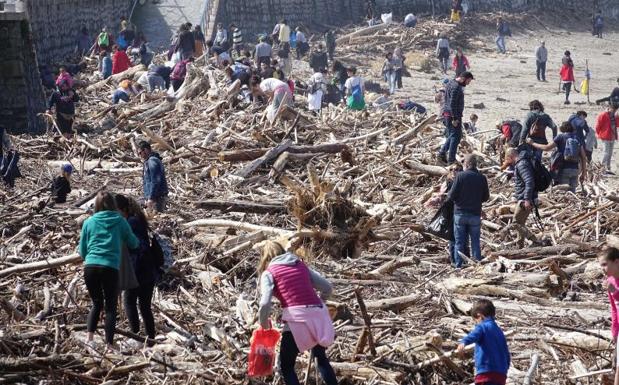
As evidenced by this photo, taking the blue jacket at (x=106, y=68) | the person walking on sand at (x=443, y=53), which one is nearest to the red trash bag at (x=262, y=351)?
the blue jacket at (x=106, y=68)

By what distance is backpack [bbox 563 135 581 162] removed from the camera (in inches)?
585

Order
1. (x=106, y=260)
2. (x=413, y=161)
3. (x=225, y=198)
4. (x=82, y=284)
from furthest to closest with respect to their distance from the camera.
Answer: (x=413, y=161), (x=225, y=198), (x=82, y=284), (x=106, y=260)

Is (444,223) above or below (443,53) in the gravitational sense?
above

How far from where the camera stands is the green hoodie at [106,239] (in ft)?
27.4

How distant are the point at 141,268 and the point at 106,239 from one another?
0.56 meters

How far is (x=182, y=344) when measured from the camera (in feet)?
28.7

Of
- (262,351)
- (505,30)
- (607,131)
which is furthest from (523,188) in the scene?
(505,30)

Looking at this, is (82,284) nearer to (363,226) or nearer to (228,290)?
(228,290)

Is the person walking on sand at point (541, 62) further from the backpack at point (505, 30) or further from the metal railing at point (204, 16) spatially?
the metal railing at point (204, 16)

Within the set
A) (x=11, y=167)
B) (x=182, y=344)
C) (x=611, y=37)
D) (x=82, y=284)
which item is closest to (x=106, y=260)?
(x=182, y=344)

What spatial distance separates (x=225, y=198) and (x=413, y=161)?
300 centimetres

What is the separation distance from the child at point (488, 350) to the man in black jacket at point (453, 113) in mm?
8167

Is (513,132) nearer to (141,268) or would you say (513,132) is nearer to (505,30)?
(141,268)

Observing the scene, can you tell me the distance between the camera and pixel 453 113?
1557 centimetres
